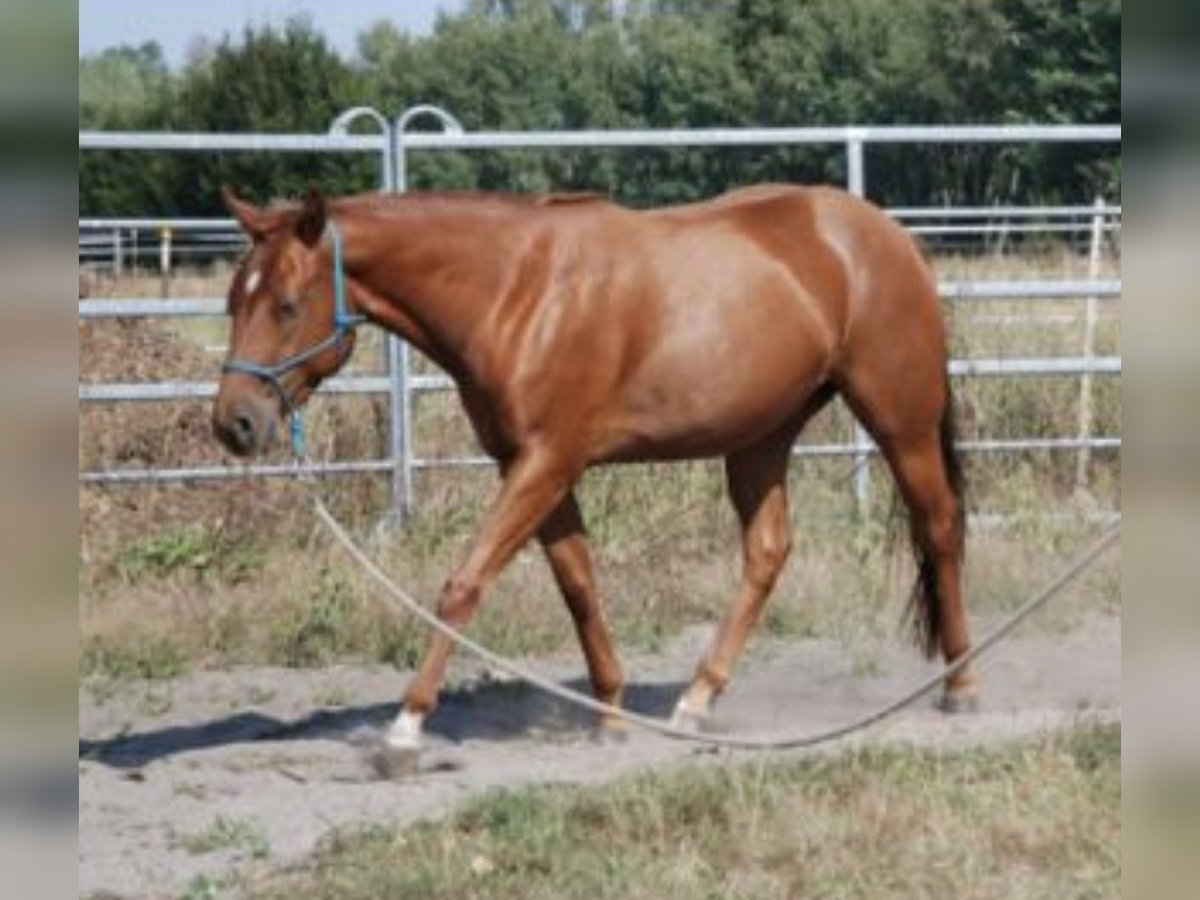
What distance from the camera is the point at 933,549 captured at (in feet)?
22.5

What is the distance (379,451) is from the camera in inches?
366

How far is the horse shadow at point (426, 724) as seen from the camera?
6.45 metres

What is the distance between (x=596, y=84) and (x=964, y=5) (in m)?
12.7

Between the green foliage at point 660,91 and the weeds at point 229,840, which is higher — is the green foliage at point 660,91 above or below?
above

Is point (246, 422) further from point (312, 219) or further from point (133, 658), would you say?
point (133, 658)

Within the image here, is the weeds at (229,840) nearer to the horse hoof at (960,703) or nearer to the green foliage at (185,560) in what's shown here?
the horse hoof at (960,703)

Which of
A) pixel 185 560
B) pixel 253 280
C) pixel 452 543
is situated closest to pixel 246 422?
pixel 253 280

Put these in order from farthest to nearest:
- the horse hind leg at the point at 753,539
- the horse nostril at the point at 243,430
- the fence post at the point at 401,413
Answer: the fence post at the point at 401,413
the horse hind leg at the point at 753,539
the horse nostril at the point at 243,430

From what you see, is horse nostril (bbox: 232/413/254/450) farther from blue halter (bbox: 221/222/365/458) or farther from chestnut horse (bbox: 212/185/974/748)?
blue halter (bbox: 221/222/365/458)

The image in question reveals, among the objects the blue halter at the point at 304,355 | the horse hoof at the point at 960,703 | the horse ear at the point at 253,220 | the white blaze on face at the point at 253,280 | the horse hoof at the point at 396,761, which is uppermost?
the horse ear at the point at 253,220

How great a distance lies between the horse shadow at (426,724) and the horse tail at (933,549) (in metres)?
0.95

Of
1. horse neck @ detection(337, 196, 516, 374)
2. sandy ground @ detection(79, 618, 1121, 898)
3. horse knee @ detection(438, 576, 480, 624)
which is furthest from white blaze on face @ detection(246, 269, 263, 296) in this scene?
sandy ground @ detection(79, 618, 1121, 898)

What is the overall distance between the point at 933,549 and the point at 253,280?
261cm

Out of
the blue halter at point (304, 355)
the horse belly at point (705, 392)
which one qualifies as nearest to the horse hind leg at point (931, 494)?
the horse belly at point (705, 392)
